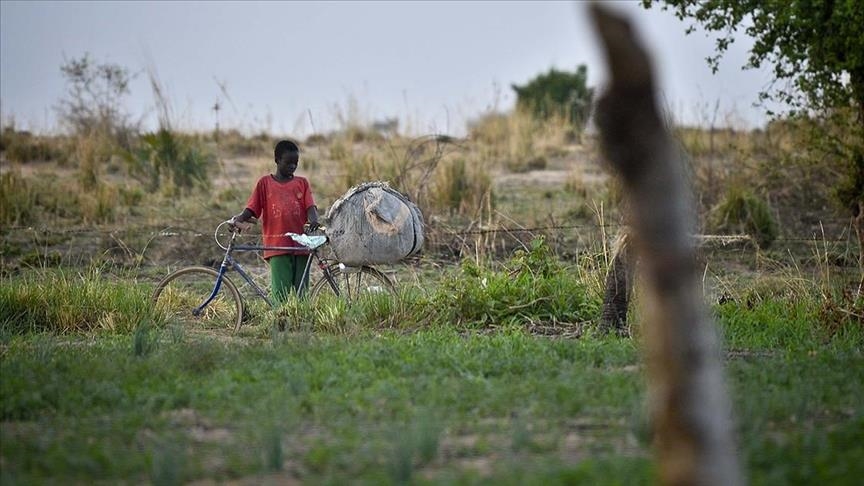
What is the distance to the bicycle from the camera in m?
9.15

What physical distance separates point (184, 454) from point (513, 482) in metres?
1.45

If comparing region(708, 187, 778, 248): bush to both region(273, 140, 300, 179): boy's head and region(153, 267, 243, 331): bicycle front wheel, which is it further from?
region(153, 267, 243, 331): bicycle front wheel

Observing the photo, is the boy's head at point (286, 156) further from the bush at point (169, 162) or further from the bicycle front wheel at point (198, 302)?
the bush at point (169, 162)

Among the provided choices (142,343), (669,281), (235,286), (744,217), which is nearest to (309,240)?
(235,286)

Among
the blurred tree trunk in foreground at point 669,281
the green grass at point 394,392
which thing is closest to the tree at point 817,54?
the green grass at point 394,392

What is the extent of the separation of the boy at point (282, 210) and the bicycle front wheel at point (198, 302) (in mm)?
419

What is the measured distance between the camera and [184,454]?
4.98 meters

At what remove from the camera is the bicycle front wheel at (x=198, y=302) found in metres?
9.19

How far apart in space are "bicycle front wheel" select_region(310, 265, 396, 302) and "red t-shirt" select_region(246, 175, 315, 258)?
40 centimetres

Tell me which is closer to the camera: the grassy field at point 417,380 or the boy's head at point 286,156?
the grassy field at point 417,380

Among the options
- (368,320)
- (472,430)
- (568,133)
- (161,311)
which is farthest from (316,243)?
(568,133)

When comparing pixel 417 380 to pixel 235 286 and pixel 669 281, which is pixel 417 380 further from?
pixel 669 281

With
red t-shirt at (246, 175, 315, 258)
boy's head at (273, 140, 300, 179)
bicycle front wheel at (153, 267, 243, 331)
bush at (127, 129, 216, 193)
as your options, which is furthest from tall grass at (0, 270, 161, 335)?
bush at (127, 129, 216, 193)

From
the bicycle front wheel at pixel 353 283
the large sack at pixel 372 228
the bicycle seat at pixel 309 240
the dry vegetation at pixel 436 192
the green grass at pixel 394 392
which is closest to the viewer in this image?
the green grass at pixel 394 392
